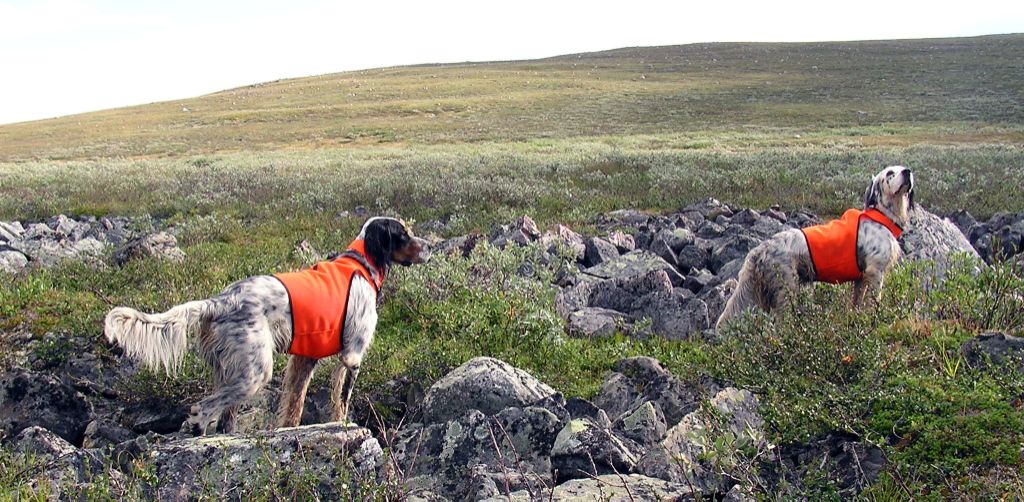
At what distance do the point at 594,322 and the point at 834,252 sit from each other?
2221 mm

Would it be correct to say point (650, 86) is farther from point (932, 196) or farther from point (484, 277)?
point (484, 277)

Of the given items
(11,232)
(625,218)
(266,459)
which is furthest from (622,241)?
(11,232)

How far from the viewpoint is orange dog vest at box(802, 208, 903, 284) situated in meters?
7.05

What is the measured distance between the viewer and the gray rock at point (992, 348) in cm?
461

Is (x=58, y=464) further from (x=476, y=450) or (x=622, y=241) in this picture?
(x=622, y=241)

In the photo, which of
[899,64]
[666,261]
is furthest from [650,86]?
[666,261]

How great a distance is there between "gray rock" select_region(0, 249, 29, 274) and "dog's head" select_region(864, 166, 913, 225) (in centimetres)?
914

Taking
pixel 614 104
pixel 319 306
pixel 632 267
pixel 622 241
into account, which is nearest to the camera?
pixel 319 306

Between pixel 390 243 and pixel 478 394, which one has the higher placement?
pixel 390 243

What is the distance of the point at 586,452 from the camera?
157 inches

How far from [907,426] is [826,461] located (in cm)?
47

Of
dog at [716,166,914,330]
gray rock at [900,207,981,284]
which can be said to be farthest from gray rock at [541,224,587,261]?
gray rock at [900,207,981,284]

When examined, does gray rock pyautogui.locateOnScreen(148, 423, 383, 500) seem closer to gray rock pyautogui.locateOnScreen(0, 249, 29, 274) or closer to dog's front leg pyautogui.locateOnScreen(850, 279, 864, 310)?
dog's front leg pyautogui.locateOnScreen(850, 279, 864, 310)

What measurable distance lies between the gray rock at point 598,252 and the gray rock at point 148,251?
15.7 feet
